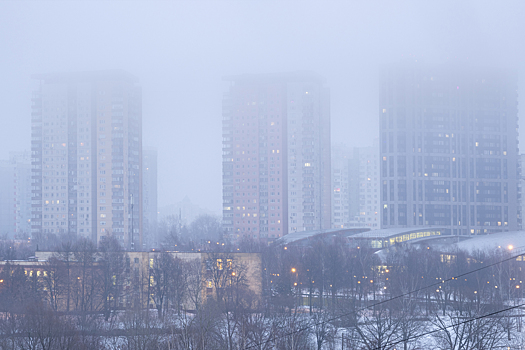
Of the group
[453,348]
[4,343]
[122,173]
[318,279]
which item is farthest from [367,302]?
[122,173]

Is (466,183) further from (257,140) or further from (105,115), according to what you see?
(105,115)

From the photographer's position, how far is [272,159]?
345 ft

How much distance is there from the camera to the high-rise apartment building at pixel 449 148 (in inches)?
4031

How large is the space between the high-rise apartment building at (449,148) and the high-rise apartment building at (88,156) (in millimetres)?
47270

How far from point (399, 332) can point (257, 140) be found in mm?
74915

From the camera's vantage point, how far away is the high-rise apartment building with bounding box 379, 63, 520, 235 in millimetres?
102375

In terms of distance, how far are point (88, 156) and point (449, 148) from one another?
68630mm

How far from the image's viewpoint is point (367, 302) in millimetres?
46438

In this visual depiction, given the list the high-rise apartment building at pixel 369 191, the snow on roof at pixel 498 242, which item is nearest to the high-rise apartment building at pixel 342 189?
the high-rise apartment building at pixel 369 191

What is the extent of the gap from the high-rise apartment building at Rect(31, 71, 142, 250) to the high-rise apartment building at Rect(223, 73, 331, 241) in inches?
731

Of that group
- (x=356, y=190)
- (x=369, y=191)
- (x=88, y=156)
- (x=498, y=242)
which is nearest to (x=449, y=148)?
(x=498, y=242)

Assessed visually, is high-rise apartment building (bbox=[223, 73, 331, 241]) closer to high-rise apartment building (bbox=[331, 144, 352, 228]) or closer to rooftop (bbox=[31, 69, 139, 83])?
rooftop (bbox=[31, 69, 139, 83])

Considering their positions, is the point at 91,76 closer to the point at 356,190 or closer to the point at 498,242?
the point at 498,242

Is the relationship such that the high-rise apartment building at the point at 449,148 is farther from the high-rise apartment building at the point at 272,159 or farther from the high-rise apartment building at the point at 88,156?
the high-rise apartment building at the point at 88,156
